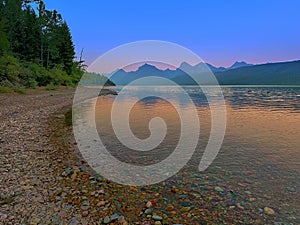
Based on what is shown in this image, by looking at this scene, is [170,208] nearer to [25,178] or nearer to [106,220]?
[106,220]

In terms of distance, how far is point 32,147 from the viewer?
792cm

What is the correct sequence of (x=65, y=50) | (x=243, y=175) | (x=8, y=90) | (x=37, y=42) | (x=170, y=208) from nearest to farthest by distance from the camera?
(x=170, y=208), (x=243, y=175), (x=8, y=90), (x=37, y=42), (x=65, y=50)

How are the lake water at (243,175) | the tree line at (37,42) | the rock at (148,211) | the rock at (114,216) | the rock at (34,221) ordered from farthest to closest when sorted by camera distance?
the tree line at (37,42) < the lake water at (243,175) < the rock at (148,211) < the rock at (114,216) < the rock at (34,221)

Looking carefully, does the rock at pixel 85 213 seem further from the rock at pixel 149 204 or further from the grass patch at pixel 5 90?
the grass patch at pixel 5 90

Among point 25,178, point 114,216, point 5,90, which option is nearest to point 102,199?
point 114,216

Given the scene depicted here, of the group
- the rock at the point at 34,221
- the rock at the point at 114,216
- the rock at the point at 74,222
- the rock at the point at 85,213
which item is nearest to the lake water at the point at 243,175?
the rock at the point at 114,216

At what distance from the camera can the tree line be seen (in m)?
37.2

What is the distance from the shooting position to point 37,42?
45.8m

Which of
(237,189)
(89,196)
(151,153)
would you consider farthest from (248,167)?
(89,196)

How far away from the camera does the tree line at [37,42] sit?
3725cm

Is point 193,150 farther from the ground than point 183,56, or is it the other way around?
point 183,56

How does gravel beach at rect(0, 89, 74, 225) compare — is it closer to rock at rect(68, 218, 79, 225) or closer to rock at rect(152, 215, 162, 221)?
rock at rect(68, 218, 79, 225)

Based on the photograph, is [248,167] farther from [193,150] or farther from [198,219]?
[198,219]

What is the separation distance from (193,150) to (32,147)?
20.3ft
